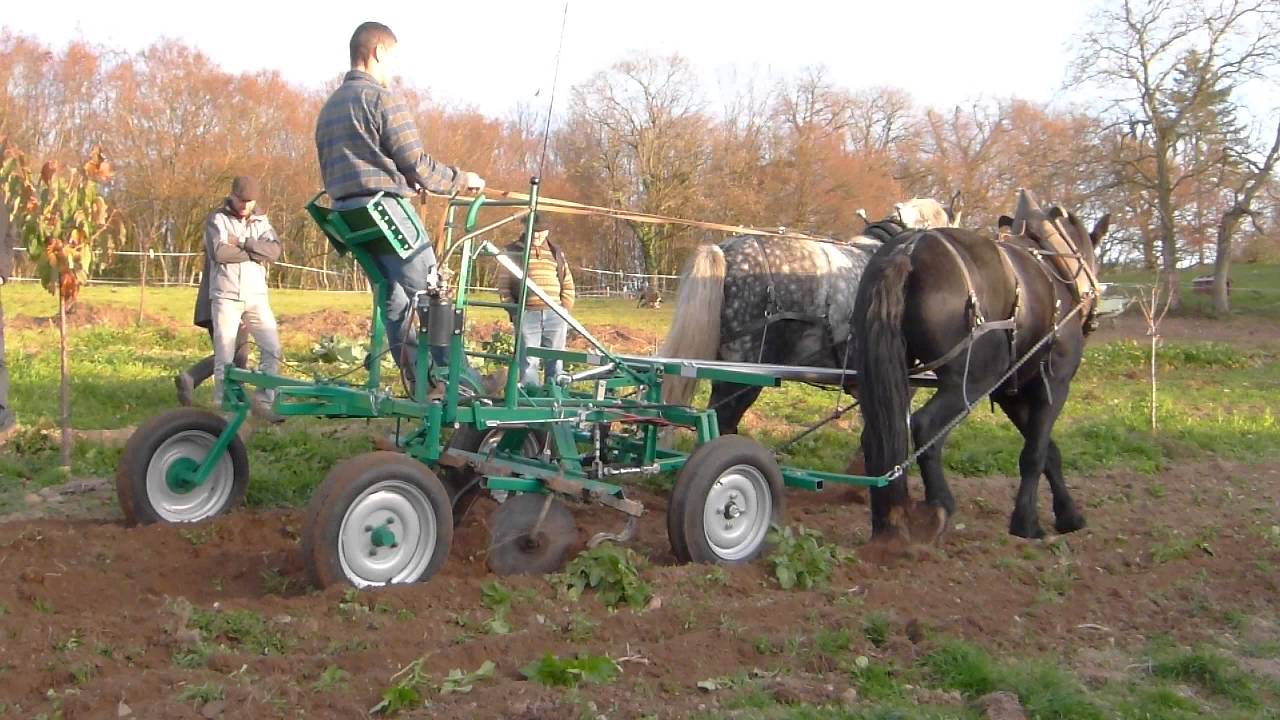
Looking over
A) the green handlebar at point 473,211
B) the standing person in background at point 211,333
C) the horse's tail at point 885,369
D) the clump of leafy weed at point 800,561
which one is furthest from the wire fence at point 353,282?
the green handlebar at point 473,211

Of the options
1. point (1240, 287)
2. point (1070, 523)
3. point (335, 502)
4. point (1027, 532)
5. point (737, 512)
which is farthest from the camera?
point (1240, 287)

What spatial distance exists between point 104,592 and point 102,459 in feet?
9.51

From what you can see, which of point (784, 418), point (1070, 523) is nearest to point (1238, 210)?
point (784, 418)

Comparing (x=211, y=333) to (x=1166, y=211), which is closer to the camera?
(x=211, y=333)

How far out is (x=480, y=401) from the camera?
4809 mm

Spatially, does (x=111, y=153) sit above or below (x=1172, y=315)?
above

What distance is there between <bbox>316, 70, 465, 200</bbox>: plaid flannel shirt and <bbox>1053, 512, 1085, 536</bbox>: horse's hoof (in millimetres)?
4206

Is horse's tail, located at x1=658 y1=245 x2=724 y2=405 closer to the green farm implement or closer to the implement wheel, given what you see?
the green farm implement

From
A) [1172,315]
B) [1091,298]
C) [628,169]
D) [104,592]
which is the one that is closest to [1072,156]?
[1172,315]

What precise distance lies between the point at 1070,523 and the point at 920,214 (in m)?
2.32

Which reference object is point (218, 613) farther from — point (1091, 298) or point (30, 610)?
point (1091, 298)

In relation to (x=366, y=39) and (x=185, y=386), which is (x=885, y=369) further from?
(x=185, y=386)

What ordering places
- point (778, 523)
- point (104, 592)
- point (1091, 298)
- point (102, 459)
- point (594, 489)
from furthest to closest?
point (102, 459) → point (1091, 298) → point (778, 523) → point (594, 489) → point (104, 592)

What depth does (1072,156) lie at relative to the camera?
3044cm
